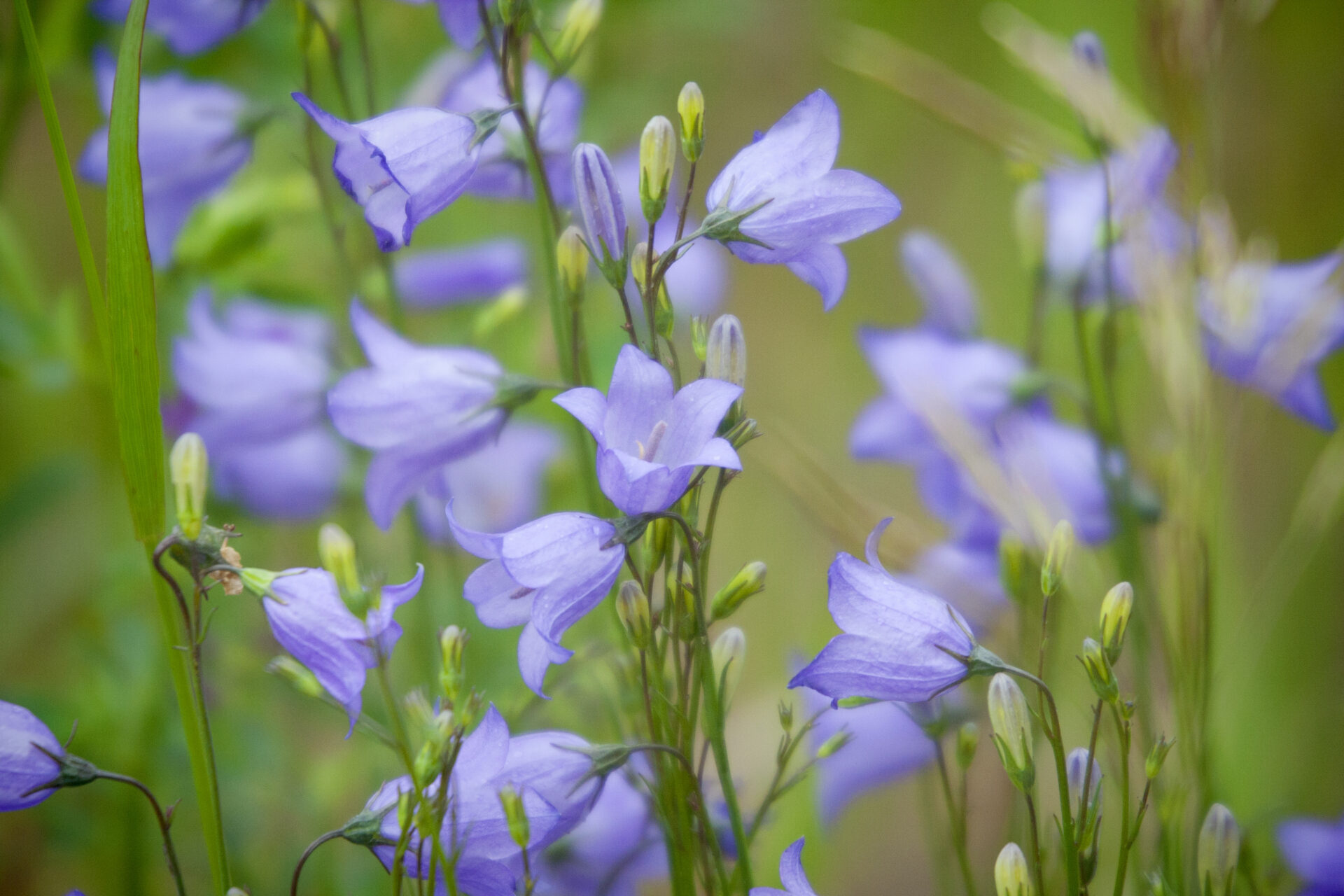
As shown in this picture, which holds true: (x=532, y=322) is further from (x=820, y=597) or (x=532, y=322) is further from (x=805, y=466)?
(x=820, y=597)

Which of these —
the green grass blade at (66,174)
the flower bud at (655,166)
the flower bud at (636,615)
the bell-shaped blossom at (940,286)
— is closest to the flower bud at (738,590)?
the flower bud at (636,615)

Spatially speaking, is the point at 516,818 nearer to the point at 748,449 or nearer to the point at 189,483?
the point at 189,483

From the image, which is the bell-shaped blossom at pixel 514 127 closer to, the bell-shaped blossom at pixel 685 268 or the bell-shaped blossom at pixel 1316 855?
the bell-shaped blossom at pixel 685 268

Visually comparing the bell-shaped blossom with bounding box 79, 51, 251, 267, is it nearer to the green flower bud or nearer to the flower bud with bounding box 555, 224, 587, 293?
the flower bud with bounding box 555, 224, 587, 293

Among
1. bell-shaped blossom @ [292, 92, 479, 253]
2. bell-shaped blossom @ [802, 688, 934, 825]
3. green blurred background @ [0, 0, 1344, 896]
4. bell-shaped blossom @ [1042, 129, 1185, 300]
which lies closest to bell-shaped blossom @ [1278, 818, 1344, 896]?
green blurred background @ [0, 0, 1344, 896]

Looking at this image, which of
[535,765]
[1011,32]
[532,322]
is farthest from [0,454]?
[1011,32]

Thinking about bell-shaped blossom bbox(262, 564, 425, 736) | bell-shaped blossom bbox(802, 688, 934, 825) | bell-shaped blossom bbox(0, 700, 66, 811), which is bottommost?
bell-shaped blossom bbox(802, 688, 934, 825)
